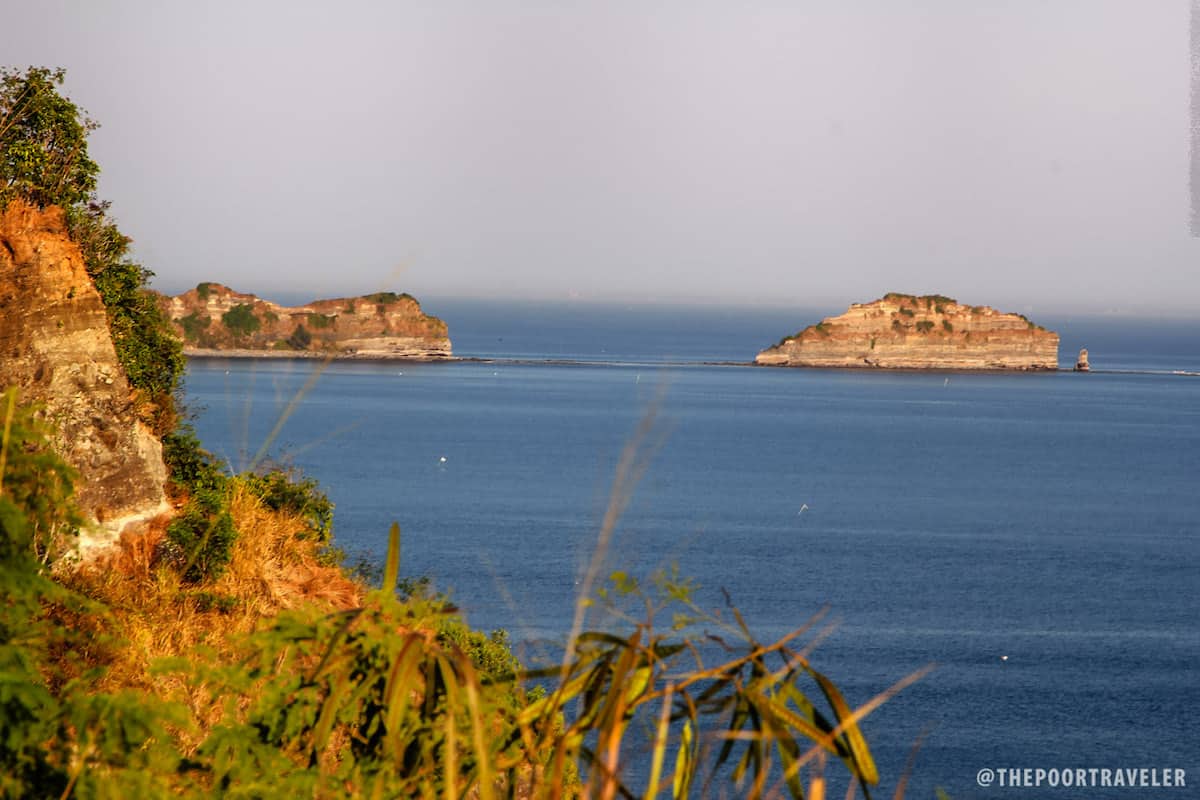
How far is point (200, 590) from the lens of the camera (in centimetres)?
1500

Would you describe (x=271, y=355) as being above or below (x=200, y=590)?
below

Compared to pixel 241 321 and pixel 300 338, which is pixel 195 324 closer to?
pixel 241 321

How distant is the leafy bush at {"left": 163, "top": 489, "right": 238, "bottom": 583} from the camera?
1545cm

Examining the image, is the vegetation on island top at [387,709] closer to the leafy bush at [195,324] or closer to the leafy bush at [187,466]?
the leafy bush at [187,466]

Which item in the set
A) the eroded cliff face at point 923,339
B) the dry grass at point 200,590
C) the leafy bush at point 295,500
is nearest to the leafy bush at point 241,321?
the eroded cliff face at point 923,339

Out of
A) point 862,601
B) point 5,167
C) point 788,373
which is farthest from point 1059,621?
point 788,373

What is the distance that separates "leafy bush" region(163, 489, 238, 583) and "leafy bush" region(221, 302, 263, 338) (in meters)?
155

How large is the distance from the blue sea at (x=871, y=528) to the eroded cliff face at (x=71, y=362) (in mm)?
2105

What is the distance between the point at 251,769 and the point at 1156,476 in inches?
3631

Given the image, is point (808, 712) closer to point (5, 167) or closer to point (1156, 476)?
point (5, 167)

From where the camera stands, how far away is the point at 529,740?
3670 mm

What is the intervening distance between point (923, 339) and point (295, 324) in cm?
8011

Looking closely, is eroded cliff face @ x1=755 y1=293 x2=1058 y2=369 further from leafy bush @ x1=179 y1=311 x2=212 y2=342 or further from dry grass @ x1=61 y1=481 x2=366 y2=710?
dry grass @ x1=61 y1=481 x2=366 y2=710

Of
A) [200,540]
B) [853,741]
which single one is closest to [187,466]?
[200,540]
